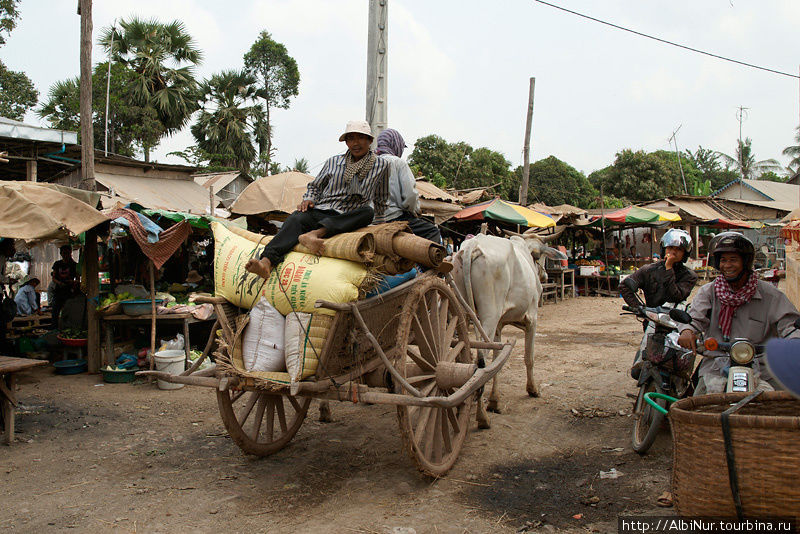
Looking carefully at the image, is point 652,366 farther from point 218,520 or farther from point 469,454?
point 218,520

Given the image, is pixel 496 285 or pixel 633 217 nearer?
pixel 496 285

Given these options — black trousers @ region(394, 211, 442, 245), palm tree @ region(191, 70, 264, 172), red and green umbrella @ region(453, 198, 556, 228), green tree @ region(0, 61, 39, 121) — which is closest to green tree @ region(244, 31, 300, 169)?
palm tree @ region(191, 70, 264, 172)

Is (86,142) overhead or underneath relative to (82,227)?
overhead


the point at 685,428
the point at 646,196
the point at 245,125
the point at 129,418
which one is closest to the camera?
the point at 685,428

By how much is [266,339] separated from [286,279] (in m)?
0.41

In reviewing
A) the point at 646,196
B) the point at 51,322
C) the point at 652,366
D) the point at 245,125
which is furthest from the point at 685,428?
the point at 646,196

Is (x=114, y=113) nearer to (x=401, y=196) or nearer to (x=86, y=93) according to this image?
(x=86, y=93)

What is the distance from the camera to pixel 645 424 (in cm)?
432

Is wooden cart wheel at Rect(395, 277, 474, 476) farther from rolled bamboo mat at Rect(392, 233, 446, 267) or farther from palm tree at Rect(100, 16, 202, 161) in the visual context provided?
palm tree at Rect(100, 16, 202, 161)

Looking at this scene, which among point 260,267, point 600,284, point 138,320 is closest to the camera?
point 260,267

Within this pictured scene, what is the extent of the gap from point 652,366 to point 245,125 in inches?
1082

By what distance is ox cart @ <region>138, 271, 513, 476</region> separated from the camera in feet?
10.9

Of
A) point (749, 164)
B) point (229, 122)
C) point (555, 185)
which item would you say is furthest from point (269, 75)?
point (749, 164)

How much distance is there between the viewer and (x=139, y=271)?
8.90m
